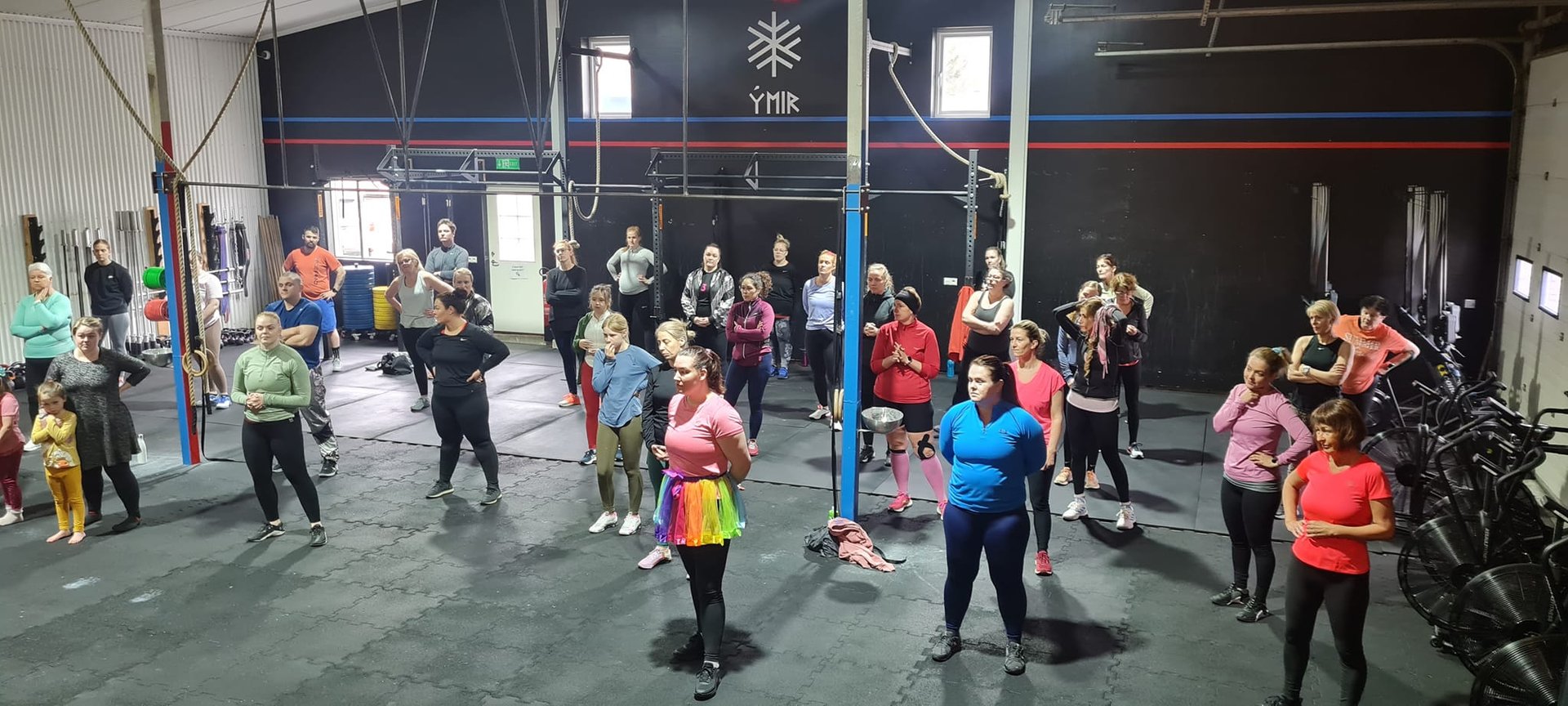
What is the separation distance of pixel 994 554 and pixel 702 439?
1.35 metres

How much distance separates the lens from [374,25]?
1358cm

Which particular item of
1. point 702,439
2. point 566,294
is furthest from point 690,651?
point 566,294

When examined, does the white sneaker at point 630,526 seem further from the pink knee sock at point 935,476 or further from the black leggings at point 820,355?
the black leggings at point 820,355

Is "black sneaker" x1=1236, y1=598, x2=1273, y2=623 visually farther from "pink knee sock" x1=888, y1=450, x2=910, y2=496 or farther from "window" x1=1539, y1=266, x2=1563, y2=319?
"window" x1=1539, y1=266, x2=1563, y2=319

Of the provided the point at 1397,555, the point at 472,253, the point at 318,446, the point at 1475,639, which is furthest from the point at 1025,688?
the point at 472,253

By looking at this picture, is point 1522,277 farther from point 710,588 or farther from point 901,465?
point 710,588

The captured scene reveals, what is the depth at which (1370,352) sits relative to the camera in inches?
282

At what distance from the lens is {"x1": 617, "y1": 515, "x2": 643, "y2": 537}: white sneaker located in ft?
22.4

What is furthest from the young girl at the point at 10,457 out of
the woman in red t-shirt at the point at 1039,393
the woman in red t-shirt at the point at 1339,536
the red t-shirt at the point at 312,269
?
the woman in red t-shirt at the point at 1339,536

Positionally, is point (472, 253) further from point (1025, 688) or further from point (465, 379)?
point (1025, 688)

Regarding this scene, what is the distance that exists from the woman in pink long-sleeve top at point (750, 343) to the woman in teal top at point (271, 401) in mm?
2932

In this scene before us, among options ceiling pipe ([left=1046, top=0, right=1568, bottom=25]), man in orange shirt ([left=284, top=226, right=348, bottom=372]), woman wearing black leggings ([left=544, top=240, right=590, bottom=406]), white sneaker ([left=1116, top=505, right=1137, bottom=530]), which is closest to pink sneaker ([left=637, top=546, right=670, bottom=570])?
white sneaker ([left=1116, top=505, right=1137, bottom=530])

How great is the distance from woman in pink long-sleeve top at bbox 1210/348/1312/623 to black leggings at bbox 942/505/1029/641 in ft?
4.02

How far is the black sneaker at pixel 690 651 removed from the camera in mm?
5179
